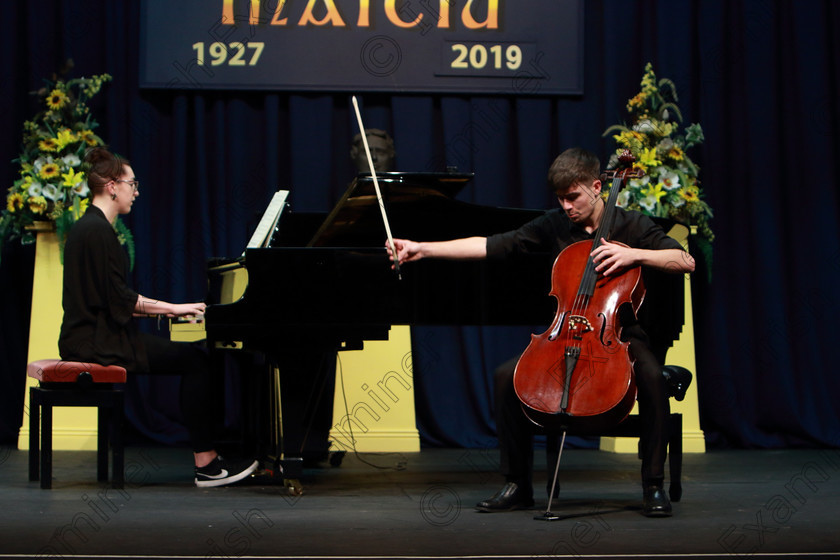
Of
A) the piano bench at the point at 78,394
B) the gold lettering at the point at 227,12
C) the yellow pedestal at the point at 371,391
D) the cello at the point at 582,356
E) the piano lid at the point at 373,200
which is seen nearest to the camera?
the cello at the point at 582,356

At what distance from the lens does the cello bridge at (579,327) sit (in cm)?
290

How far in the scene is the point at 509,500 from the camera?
3.10 m

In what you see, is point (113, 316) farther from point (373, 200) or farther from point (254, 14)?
point (254, 14)

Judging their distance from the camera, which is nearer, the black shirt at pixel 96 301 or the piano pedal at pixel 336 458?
the black shirt at pixel 96 301

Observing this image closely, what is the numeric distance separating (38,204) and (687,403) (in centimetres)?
317

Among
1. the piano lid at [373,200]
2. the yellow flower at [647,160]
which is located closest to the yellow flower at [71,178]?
the piano lid at [373,200]

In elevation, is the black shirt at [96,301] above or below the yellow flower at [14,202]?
below

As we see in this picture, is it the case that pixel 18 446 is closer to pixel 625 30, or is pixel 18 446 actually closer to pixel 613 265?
pixel 613 265

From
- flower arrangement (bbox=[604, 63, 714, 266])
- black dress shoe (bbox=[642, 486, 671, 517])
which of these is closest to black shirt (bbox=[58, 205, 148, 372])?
black dress shoe (bbox=[642, 486, 671, 517])

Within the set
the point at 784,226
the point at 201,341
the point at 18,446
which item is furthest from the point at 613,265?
the point at 18,446

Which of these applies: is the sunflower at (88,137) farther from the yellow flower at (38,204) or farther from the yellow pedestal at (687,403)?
the yellow pedestal at (687,403)

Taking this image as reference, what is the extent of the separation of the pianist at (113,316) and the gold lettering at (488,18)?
2247mm

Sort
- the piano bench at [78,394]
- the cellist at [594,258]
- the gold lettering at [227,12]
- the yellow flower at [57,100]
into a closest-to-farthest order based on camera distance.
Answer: the cellist at [594,258] < the piano bench at [78,394] < the yellow flower at [57,100] < the gold lettering at [227,12]

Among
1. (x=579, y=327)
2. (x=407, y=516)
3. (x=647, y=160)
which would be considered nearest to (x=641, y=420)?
(x=579, y=327)
